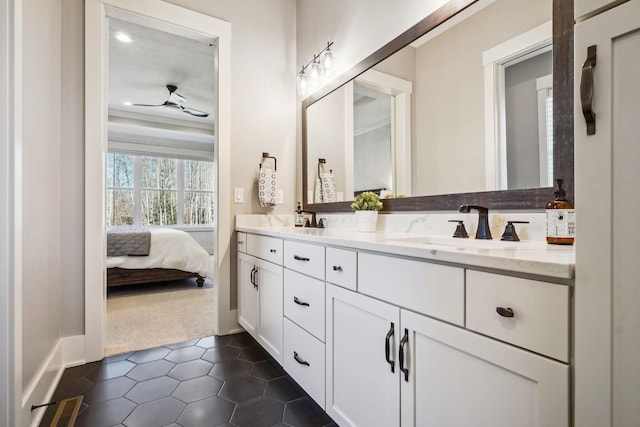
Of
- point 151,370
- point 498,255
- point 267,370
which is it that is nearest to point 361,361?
point 498,255

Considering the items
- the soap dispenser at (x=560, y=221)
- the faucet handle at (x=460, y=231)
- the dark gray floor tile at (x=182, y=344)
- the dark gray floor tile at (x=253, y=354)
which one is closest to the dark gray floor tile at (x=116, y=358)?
the dark gray floor tile at (x=182, y=344)

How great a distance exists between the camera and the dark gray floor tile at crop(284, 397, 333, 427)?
1.44 meters

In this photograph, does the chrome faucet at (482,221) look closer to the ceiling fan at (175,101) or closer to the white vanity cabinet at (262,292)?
the white vanity cabinet at (262,292)

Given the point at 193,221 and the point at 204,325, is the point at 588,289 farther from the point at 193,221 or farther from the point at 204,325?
the point at 193,221

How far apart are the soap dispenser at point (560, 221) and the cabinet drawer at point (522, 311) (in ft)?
1.48

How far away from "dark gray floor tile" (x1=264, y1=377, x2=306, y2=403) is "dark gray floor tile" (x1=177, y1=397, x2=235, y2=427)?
22 cm

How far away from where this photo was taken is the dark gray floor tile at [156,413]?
1.44 meters

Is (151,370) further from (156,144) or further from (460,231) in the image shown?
(156,144)

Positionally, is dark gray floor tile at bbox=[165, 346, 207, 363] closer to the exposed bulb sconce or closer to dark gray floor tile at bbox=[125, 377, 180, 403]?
dark gray floor tile at bbox=[125, 377, 180, 403]

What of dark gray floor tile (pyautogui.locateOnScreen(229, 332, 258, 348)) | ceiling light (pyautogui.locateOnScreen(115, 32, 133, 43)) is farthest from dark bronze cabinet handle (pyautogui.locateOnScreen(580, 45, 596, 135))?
ceiling light (pyautogui.locateOnScreen(115, 32, 133, 43))

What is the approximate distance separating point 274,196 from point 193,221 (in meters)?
4.78

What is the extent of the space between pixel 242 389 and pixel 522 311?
1.51 metres

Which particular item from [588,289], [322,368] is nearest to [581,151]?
[588,289]

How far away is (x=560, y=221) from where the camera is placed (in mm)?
1033
